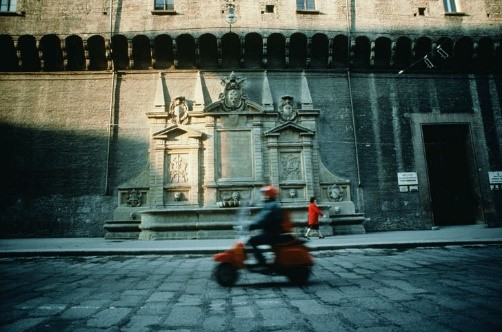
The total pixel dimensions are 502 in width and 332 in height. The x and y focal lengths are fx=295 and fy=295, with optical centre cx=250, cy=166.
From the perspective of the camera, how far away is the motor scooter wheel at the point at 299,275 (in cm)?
480

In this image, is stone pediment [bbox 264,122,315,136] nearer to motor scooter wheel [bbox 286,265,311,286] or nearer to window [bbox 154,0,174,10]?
window [bbox 154,0,174,10]

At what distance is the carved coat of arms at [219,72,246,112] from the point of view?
13.9 meters

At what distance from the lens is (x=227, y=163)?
1359 cm

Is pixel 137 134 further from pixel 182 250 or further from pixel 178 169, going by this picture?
pixel 182 250

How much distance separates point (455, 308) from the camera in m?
3.46

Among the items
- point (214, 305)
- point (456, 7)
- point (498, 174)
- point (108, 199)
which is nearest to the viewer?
point (214, 305)

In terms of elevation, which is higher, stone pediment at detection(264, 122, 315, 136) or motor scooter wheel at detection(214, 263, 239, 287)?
stone pediment at detection(264, 122, 315, 136)

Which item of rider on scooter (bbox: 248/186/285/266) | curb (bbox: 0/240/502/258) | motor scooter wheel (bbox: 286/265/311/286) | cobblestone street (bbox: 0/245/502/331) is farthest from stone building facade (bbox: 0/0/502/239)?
motor scooter wheel (bbox: 286/265/311/286)

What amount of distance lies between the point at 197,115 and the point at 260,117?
297 centimetres

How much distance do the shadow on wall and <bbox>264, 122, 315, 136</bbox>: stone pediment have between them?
241 inches

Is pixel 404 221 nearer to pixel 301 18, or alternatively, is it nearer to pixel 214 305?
pixel 301 18

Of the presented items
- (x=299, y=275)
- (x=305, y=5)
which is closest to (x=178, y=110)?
(x=305, y=5)

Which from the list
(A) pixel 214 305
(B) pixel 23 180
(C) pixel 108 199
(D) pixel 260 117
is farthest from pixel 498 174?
(B) pixel 23 180

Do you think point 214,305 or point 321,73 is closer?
point 214,305
